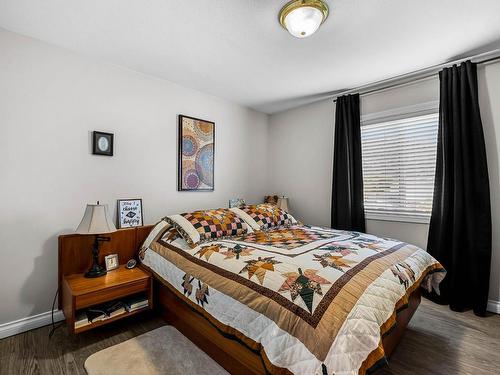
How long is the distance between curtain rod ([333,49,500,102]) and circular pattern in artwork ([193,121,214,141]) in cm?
175

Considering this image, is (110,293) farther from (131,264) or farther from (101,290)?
(131,264)

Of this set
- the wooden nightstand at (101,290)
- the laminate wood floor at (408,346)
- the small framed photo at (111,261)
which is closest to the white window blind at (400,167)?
the laminate wood floor at (408,346)

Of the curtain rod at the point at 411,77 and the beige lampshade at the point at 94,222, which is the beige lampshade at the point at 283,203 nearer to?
the curtain rod at the point at 411,77

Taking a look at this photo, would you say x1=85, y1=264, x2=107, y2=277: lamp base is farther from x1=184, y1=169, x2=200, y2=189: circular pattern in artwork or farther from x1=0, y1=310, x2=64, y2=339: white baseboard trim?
x1=184, y1=169, x2=200, y2=189: circular pattern in artwork

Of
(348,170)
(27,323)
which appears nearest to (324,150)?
(348,170)

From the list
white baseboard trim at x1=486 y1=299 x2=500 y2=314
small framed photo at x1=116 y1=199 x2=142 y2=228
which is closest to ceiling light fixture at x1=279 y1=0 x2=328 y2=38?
small framed photo at x1=116 y1=199 x2=142 y2=228

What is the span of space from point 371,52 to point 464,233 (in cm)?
196

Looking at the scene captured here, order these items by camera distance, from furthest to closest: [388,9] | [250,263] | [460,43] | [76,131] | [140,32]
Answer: [76,131] → [460,43] → [140,32] → [388,9] → [250,263]

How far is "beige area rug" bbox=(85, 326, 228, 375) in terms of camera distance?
166 centimetres

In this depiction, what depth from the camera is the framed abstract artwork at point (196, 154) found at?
122 inches

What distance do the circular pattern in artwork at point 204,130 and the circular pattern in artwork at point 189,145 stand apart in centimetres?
A: 13

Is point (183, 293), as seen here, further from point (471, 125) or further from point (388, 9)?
point (471, 125)

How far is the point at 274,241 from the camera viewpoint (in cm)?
222

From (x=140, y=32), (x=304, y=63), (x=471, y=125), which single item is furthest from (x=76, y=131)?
(x=471, y=125)
